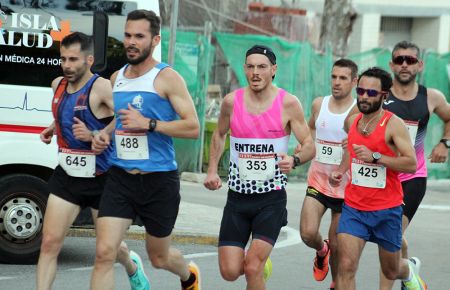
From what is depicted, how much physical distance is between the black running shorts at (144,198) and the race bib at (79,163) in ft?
1.04

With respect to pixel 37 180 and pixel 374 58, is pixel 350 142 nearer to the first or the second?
pixel 37 180

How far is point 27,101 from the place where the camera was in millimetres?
10953

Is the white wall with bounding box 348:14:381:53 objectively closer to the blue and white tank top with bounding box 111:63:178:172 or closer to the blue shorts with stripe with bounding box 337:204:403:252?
the blue shorts with stripe with bounding box 337:204:403:252

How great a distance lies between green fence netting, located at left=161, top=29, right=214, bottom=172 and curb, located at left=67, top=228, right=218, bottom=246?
24.0ft

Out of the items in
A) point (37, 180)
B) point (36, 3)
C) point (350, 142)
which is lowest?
point (37, 180)

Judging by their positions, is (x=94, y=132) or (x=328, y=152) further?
(x=328, y=152)

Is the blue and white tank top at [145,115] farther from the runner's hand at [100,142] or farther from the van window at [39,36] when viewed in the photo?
the van window at [39,36]

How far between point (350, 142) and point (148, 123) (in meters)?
1.58

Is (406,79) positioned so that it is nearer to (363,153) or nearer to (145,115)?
(363,153)

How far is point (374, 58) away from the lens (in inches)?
915

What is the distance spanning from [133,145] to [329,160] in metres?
2.30

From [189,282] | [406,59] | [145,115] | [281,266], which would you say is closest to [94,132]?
[145,115]

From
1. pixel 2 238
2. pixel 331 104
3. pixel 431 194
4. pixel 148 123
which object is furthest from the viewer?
pixel 431 194

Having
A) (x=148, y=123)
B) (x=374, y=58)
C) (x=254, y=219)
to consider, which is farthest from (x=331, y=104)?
(x=374, y=58)
